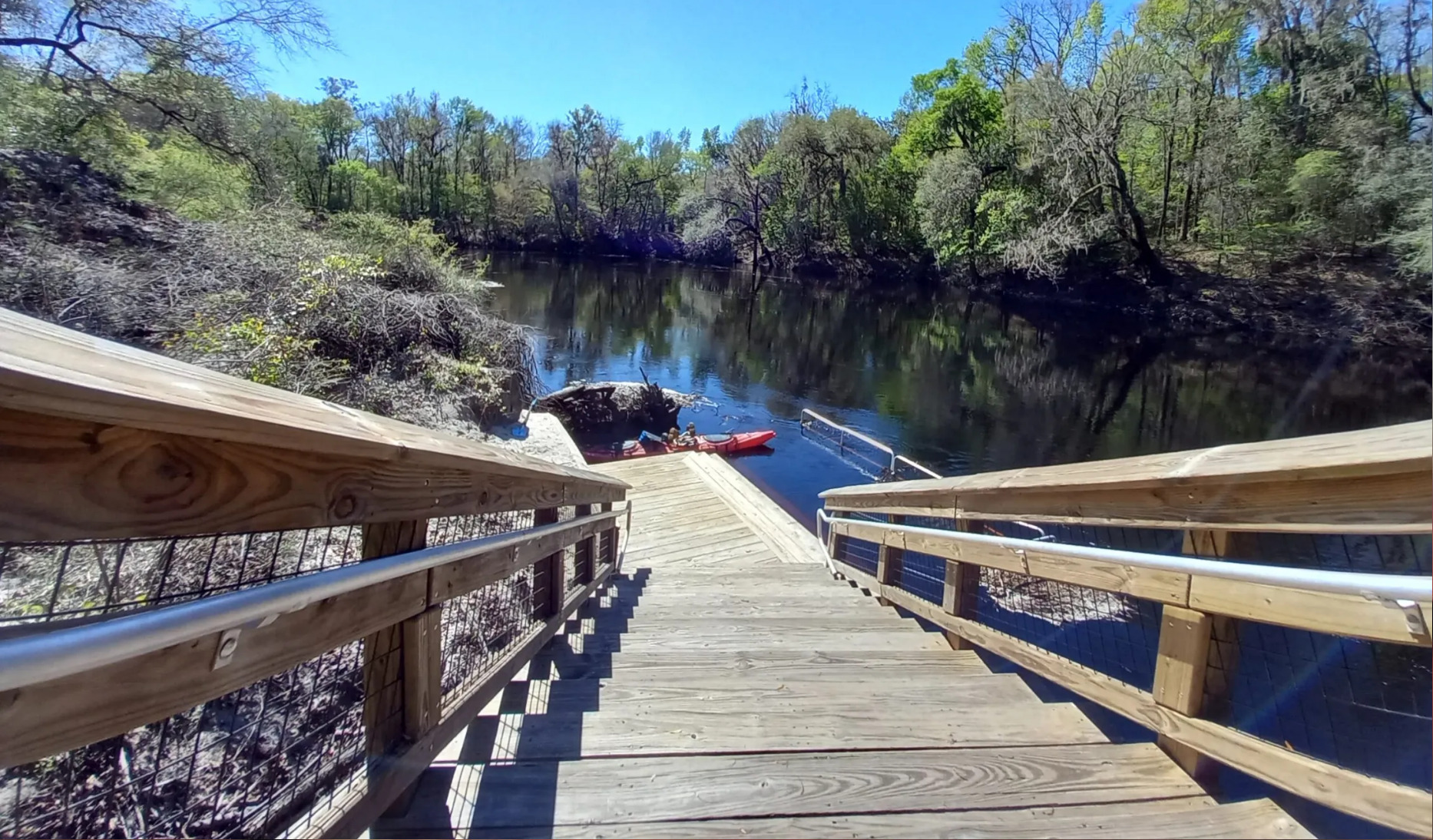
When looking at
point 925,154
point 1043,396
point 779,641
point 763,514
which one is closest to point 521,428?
point 763,514

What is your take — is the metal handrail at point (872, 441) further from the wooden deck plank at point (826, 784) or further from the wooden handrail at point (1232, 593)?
the wooden deck plank at point (826, 784)

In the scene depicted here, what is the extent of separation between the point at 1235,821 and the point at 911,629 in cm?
205

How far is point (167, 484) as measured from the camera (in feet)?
2.89

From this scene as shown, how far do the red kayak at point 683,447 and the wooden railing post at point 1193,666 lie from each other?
11.8 m

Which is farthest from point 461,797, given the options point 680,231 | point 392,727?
point 680,231

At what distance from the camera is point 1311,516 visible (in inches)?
50.4

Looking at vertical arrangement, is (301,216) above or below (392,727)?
above

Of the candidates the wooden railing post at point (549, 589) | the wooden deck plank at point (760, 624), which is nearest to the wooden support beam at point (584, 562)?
the wooden deck plank at point (760, 624)

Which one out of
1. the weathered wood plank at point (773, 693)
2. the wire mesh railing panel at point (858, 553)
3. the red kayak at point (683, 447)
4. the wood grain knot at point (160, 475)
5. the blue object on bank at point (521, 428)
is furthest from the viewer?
the red kayak at point (683, 447)

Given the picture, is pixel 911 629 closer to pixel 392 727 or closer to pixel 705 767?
pixel 705 767

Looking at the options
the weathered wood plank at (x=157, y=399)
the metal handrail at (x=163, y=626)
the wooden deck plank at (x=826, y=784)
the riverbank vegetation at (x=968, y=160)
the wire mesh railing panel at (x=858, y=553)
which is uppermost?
the riverbank vegetation at (x=968, y=160)

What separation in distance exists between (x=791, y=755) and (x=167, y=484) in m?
1.46

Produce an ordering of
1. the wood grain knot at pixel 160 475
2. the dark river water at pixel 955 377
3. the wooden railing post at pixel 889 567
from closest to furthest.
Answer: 1. the wood grain knot at pixel 160 475
2. the wooden railing post at pixel 889 567
3. the dark river water at pixel 955 377

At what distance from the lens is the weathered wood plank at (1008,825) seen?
54.1 inches
